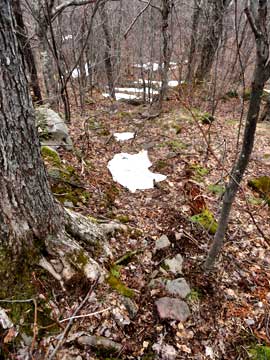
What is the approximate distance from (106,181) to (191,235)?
160 cm

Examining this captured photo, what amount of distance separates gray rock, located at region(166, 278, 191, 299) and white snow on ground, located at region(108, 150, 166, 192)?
1.80 m

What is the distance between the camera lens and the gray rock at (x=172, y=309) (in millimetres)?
2092

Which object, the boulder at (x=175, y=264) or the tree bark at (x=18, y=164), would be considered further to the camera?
the boulder at (x=175, y=264)

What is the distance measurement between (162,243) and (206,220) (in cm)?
73

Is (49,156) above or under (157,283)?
above

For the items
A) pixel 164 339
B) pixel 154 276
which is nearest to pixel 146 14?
pixel 154 276

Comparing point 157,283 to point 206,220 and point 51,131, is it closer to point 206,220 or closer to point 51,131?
point 206,220

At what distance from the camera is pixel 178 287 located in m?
2.32

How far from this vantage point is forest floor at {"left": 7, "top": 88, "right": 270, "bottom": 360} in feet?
6.21

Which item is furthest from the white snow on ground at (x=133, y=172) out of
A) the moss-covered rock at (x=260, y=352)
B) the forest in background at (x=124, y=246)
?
the moss-covered rock at (x=260, y=352)

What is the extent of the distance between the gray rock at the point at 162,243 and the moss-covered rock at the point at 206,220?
0.49 metres

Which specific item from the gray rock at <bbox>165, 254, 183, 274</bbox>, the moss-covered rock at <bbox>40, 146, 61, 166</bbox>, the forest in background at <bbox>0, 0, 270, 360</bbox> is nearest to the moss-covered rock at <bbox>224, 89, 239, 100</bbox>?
the forest in background at <bbox>0, 0, 270, 360</bbox>

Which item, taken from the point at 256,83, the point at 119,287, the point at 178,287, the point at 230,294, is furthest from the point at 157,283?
the point at 256,83

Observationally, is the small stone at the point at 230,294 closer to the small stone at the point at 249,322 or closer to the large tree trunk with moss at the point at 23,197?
the small stone at the point at 249,322
